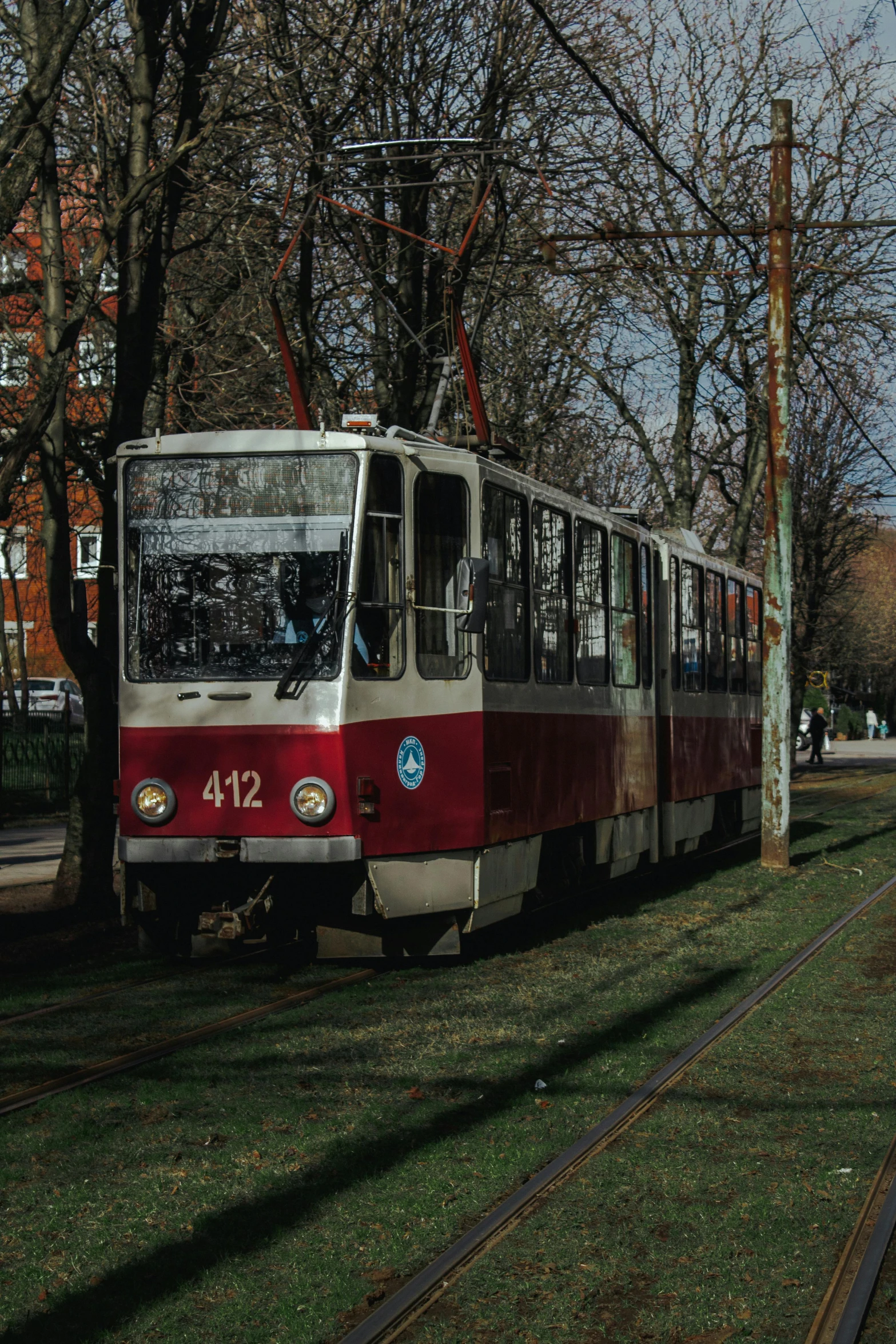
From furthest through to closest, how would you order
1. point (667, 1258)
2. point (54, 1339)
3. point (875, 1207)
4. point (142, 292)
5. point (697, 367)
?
point (697, 367) < point (142, 292) < point (875, 1207) < point (667, 1258) < point (54, 1339)

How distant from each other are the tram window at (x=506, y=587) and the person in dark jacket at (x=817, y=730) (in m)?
32.5

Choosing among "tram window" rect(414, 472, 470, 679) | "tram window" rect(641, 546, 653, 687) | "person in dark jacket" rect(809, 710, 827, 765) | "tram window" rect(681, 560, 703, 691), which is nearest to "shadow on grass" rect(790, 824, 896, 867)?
"tram window" rect(681, 560, 703, 691)

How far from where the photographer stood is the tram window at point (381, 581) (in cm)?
891

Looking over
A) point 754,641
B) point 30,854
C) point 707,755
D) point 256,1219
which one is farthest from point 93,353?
point 256,1219

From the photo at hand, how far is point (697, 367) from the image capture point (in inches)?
1105

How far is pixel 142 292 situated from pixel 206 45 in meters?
1.99

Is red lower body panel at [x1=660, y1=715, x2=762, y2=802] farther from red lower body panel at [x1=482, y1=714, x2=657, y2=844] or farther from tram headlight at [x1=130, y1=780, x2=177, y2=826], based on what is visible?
tram headlight at [x1=130, y1=780, x2=177, y2=826]

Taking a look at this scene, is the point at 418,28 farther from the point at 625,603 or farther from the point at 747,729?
the point at 747,729

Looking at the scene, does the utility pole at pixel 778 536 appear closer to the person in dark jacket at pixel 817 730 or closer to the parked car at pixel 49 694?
the person in dark jacket at pixel 817 730

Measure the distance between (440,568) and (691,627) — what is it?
7033 mm

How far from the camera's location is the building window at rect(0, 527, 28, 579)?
17469mm

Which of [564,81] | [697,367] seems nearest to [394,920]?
[564,81]

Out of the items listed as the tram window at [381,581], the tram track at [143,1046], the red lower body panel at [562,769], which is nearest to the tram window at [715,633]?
the red lower body panel at [562,769]

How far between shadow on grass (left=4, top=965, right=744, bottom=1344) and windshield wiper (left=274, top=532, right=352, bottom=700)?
258 cm
